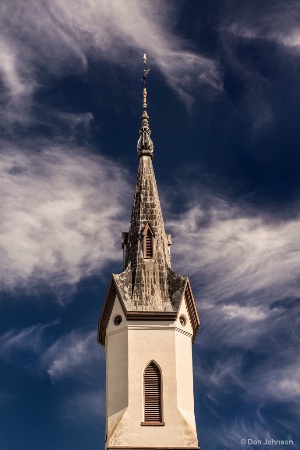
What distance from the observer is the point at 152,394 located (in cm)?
4194

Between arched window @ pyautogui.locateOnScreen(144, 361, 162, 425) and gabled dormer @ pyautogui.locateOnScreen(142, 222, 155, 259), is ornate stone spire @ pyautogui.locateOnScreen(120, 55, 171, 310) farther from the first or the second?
arched window @ pyautogui.locateOnScreen(144, 361, 162, 425)

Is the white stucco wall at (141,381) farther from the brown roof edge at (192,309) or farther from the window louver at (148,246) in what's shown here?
the window louver at (148,246)

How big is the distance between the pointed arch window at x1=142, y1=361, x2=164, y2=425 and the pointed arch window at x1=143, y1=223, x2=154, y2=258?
706 cm

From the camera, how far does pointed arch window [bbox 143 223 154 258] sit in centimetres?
4700

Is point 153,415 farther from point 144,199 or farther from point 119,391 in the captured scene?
point 144,199

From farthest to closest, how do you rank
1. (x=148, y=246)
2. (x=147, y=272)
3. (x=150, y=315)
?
(x=148, y=246) < (x=147, y=272) < (x=150, y=315)

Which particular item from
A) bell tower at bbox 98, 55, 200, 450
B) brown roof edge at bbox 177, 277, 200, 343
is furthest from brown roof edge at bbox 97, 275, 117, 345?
brown roof edge at bbox 177, 277, 200, 343

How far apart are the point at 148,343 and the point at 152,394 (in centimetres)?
277

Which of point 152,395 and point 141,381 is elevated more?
point 141,381

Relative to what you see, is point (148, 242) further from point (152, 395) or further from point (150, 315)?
point (152, 395)

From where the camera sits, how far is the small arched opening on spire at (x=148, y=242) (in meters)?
47.0

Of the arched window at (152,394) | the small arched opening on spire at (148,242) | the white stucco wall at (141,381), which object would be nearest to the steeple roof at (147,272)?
the small arched opening on spire at (148,242)

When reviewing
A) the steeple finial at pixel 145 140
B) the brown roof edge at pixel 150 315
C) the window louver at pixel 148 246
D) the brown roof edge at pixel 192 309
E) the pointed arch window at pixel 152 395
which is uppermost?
the steeple finial at pixel 145 140

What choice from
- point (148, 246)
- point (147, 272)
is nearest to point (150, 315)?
point (147, 272)
